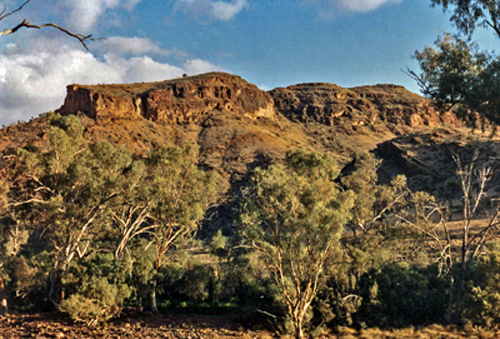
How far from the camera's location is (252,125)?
85312mm

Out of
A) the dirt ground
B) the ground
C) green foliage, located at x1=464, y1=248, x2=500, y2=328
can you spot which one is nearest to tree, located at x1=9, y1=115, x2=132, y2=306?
the dirt ground

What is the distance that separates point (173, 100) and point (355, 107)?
5190cm

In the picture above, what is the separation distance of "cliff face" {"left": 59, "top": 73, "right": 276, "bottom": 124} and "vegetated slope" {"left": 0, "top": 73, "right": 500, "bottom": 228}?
23cm

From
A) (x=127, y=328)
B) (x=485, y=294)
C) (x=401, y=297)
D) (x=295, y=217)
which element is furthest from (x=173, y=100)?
(x=485, y=294)

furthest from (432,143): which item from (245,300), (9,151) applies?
(9,151)

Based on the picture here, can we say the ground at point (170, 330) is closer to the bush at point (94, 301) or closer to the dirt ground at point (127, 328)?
the dirt ground at point (127, 328)

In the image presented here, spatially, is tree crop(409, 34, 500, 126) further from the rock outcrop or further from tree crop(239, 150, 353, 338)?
the rock outcrop

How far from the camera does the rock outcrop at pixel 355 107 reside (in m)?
102

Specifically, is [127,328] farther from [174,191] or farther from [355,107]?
[355,107]

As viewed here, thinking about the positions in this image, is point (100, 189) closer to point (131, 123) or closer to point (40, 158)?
point (40, 158)

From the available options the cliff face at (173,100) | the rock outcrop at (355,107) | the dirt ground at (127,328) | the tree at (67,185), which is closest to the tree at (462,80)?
the dirt ground at (127,328)

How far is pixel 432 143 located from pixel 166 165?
42.3 meters

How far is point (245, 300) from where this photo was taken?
722 inches

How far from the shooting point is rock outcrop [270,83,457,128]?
102 metres
